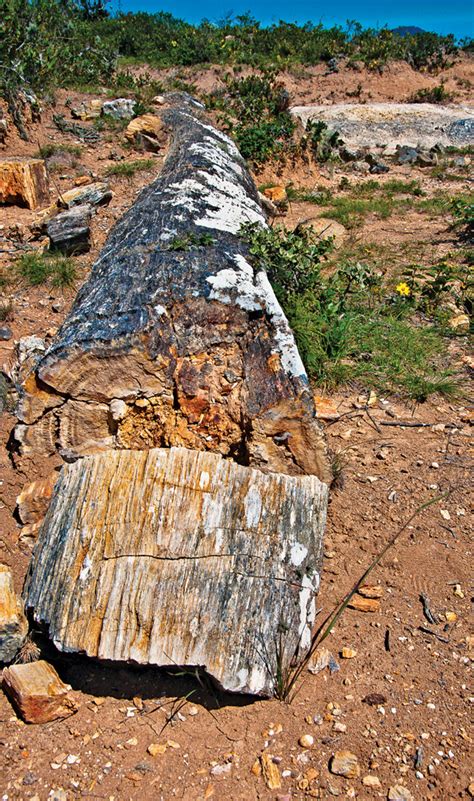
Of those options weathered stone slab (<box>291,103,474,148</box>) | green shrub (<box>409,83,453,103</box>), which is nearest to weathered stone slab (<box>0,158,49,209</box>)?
weathered stone slab (<box>291,103,474,148</box>)

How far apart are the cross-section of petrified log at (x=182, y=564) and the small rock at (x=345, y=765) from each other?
1.06 ft

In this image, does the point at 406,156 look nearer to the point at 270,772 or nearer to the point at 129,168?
the point at 129,168

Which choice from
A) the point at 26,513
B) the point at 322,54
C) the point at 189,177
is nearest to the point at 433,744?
the point at 26,513

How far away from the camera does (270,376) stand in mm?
2885

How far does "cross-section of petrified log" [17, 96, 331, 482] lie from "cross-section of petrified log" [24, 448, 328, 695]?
15.9 inches

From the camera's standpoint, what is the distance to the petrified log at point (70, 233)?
5.90 metres

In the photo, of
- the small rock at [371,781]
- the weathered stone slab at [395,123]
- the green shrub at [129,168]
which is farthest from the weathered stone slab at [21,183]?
the weathered stone slab at [395,123]

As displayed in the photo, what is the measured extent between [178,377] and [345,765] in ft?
5.88

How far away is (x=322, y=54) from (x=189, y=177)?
12465 millimetres

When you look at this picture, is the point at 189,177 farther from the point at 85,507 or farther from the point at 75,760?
the point at 75,760

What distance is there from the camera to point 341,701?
215 cm

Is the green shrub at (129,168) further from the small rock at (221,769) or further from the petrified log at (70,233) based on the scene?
the small rock at (221,769)

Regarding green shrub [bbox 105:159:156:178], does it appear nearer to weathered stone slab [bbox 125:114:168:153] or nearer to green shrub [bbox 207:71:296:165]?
weathered stone slab [bbox 125:114:168:153]

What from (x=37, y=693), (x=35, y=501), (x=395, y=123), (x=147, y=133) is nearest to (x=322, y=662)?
(x=37, y=693)
